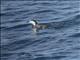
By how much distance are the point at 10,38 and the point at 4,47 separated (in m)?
0.81

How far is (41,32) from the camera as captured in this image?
1183 centimetres

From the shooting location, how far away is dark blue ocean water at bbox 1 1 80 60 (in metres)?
9.89

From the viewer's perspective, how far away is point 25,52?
10.0 metres

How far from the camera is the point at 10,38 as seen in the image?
1131cm

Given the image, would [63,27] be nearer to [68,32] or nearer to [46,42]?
[68,32]

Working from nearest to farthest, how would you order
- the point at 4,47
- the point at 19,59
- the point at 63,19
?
the point at 19,59 < the point at 4,47 < the point at 63,19

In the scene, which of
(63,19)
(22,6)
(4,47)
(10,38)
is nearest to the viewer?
(4,47)

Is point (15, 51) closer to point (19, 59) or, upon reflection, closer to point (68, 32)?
point (19, 59)

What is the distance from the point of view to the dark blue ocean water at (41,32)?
9.89 meters

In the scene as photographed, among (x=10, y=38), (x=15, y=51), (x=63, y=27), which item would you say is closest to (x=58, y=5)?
(x=63, y=27)

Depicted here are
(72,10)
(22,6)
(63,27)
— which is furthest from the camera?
(22,6)

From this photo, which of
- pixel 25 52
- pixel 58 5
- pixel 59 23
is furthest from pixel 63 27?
pixel 58 5

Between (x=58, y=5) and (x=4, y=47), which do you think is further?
(x=58, y=5)

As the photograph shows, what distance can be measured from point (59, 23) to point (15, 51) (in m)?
3.09
